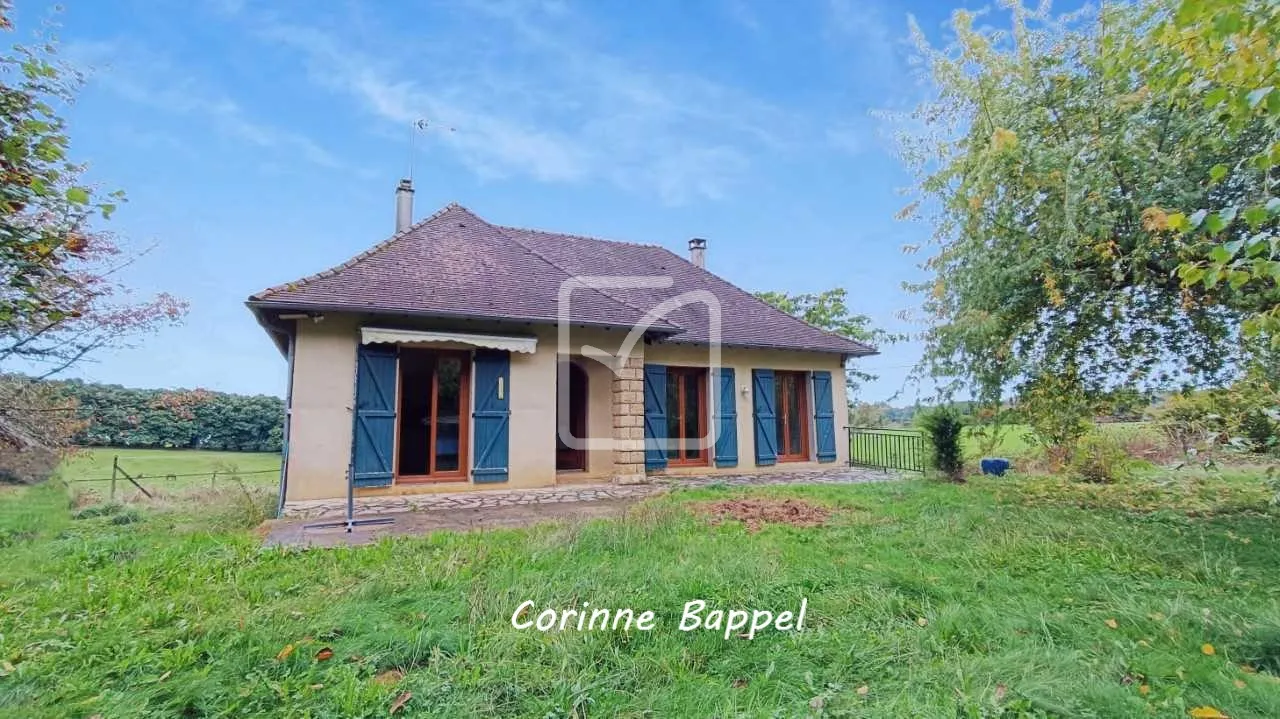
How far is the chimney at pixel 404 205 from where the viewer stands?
1289 centimetres

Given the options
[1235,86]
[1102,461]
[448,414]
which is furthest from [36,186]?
[1102,461]

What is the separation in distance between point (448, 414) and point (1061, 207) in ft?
31.6

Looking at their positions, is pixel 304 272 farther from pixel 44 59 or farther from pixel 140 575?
pixel 44 59

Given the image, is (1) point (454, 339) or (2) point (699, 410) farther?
(2) point (699, 410)

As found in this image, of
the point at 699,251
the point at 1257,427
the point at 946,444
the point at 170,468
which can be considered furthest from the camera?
the point at 699,251

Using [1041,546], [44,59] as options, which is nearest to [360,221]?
[44,59]

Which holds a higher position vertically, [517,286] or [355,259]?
[355,259]

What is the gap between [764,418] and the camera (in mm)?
13414

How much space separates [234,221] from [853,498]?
1422 centimetres

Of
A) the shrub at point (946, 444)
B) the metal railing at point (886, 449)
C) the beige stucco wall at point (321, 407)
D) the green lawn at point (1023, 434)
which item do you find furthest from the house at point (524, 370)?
the green lawn at point (1023, 434)

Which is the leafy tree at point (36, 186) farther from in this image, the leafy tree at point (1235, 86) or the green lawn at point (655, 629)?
the leafy tree at point (1235, 86)

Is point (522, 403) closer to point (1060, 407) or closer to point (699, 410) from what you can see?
point (699, 410)

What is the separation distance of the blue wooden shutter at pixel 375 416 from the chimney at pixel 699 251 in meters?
10.6

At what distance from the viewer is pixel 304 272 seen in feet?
32.2
